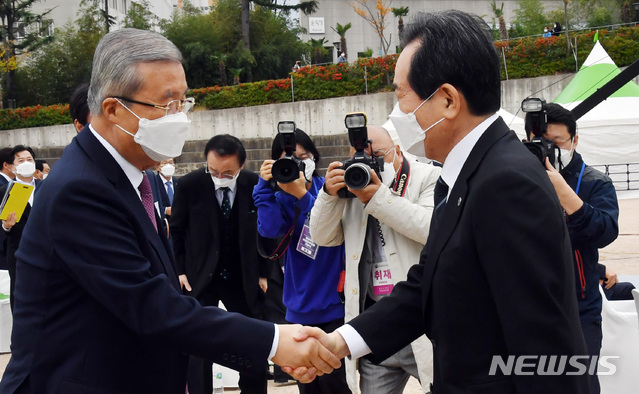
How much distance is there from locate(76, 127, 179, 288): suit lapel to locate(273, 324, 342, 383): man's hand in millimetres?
516

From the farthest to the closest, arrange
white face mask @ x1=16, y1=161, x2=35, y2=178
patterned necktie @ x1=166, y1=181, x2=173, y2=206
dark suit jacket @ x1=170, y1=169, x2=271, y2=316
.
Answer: patterned necktie @ x1=166, y1=181, x2=173, y2=206, white face mask @ x1=16, y1=161, x2=35, y2=178, dark suit jacket @ x1=170, y1=169, x2=271, y2=316

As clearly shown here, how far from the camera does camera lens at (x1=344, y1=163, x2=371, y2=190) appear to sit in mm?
3459

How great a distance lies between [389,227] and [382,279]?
0.28 metres

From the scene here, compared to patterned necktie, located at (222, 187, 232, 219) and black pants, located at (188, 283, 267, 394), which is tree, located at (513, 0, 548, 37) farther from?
black pants, located at (188, 283, 267, 394)

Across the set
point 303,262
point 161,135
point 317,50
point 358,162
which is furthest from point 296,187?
point 317,50

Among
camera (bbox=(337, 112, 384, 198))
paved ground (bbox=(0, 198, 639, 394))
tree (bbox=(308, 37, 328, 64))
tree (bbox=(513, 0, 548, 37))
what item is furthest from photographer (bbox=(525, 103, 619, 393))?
tree (bbox=(513, 0, 548, 37))

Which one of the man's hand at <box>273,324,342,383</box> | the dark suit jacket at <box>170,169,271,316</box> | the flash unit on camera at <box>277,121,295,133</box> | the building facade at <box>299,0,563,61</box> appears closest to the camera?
the man's hand at <box>273,324,342,383</box>

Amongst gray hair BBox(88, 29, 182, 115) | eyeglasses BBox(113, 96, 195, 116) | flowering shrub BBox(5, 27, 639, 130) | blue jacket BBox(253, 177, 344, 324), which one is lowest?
blue jacket BBox(253, 177, 344, 324)

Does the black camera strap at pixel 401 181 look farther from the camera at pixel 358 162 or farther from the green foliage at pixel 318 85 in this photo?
the green foliage at pixel 318 85

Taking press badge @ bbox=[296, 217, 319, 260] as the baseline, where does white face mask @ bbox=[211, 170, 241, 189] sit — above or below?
above

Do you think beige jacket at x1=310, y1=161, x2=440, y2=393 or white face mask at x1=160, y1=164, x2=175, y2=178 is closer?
beige jacket at x1=310, y1=161, x2=440, y2=393

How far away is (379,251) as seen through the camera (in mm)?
3678

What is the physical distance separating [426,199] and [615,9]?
43.1 metres

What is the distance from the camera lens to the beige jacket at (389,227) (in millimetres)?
3438
